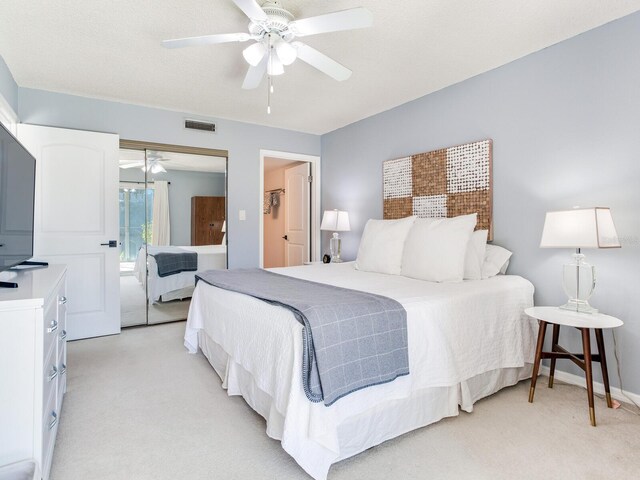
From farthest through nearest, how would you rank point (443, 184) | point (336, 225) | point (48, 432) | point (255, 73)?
1. point (336, 225)
2. point (443, 184)
3. point (255, 73)
4. point (48, 432)

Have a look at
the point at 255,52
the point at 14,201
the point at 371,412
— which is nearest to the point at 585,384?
the point at 371,412

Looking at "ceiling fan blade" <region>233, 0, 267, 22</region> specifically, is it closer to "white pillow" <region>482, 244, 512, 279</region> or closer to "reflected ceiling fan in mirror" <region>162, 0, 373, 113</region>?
"reflected ceiling fan in mirror" <region>162, 0, 373, 113</region>

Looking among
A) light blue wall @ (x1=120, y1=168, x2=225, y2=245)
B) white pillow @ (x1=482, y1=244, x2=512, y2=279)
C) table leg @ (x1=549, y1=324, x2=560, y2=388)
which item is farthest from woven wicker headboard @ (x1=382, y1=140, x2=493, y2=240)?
light blue wall @ (x1=120, y1=168, x2=225, y2=245)

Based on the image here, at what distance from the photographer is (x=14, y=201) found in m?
1.81

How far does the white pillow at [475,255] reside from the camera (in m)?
2.60

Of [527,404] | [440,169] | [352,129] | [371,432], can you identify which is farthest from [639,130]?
[352,129]

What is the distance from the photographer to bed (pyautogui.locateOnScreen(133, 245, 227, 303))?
3.84 meters

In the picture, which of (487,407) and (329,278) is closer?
(487,407)

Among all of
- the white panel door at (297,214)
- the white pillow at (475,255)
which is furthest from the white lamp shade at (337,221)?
the white pillow at (475,255)

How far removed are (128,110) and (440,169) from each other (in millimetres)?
3214

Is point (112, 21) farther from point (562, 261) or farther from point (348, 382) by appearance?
point (562, 261)

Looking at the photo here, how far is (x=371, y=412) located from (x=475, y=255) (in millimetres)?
1520

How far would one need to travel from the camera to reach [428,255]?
2664 mm

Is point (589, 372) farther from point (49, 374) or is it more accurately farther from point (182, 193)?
point (182, 193)
